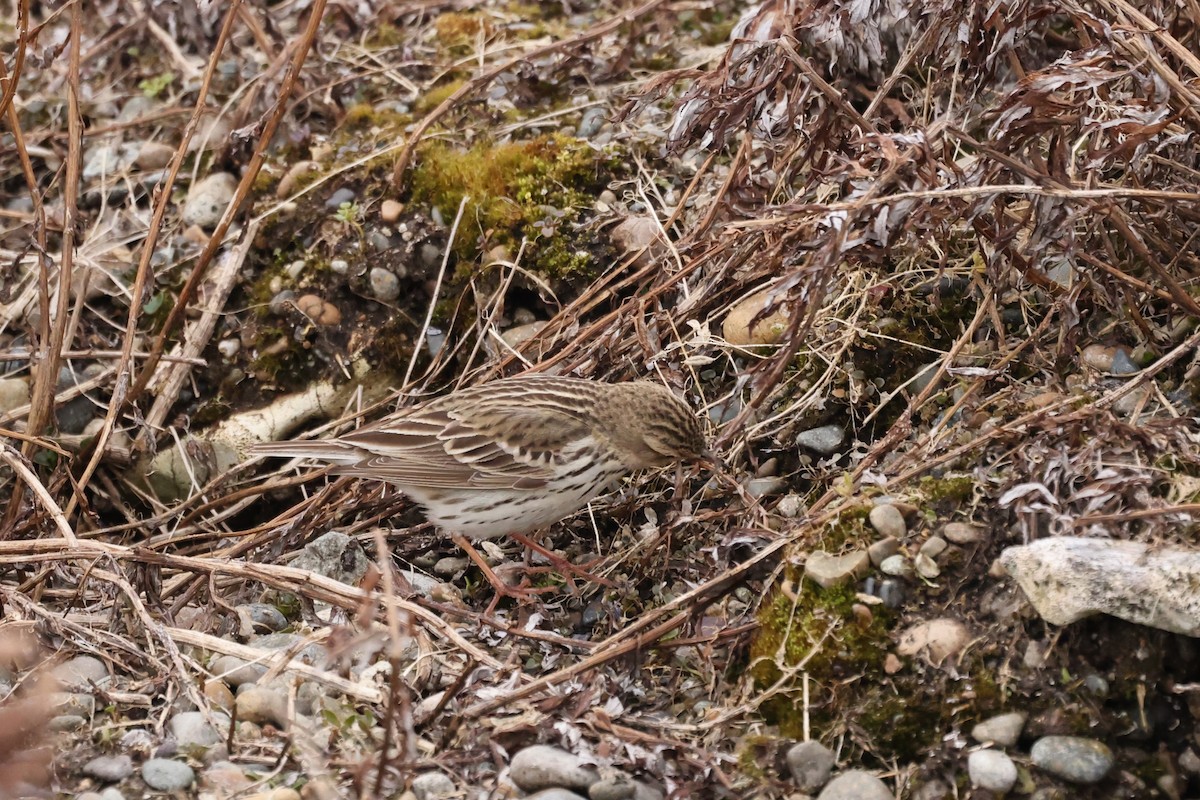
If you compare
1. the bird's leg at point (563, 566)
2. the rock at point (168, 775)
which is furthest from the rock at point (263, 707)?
the bird's leg at point (563, 566)

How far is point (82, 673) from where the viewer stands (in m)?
4.88

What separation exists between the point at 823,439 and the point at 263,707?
97.6 inches

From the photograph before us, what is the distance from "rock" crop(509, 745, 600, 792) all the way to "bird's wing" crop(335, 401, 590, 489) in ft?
5.10

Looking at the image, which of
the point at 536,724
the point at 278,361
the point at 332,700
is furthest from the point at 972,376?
the point at 278,361

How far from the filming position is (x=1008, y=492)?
441 centimetres

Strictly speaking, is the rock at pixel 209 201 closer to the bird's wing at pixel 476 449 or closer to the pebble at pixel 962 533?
the bird's wing at pixel 476 449

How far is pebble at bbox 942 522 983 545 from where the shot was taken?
4508mm

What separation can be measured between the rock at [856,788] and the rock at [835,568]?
0.66 meters

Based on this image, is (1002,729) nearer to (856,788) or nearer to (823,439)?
(856,788)

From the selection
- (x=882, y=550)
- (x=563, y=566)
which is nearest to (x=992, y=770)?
(x=882, y=550)

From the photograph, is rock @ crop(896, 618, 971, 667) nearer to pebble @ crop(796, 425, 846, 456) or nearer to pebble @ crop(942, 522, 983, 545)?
pebble @ crop(942, 522, 983, 545)

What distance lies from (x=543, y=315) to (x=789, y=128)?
1.90m

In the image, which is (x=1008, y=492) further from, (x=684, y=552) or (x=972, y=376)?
(x=684, y=552)

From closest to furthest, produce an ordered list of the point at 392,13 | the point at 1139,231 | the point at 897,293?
the point at 1139,231
the point at 897,293
the point at 392,13
